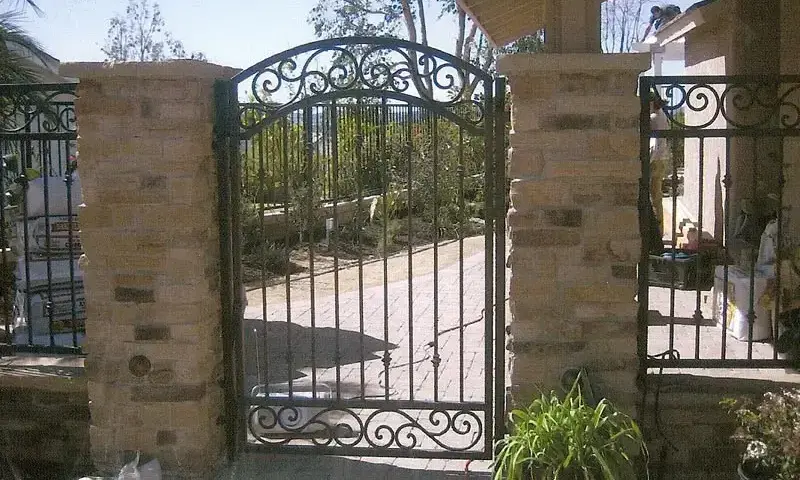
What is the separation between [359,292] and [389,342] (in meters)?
3.02

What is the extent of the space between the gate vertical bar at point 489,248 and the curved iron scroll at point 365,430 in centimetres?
7

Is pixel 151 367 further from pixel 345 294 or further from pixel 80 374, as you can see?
pixel 345 294

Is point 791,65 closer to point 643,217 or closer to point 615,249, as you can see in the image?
point 643,217

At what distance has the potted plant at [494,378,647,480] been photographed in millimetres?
3484

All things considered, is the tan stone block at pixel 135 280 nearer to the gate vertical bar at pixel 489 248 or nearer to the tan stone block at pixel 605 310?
the gate vertical bar at pixel 489 248

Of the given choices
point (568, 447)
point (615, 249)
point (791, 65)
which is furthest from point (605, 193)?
point (791, 65)

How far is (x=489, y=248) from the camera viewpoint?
4379 mm

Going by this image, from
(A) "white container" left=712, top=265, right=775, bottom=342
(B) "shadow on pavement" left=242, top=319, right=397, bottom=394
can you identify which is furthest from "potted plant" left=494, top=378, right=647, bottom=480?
(B) "shadow on pavement" left=242, top=319, right=397, bottom=394

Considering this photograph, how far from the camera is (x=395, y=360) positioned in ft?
23.4

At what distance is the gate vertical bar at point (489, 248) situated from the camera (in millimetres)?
4301

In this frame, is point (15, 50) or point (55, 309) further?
point (15, 50)

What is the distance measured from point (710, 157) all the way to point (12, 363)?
263 inches

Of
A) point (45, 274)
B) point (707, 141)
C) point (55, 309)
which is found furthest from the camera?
point (707, 141)

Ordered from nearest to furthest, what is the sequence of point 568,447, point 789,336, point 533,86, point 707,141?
point 568,447 < point 533,86 < point 789,336 < point 707,141
